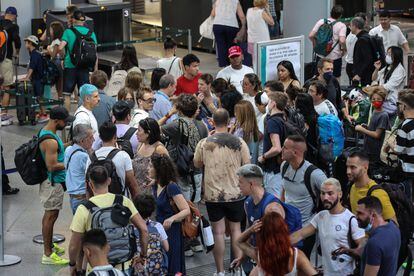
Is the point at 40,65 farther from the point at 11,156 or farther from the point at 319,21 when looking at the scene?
the point at 319,21

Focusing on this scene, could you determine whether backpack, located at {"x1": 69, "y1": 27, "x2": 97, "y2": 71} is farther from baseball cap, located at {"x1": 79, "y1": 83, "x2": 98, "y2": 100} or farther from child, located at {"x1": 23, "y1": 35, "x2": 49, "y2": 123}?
baseball cap, located at {"x1": 79, "y1": 83, "x2": 98, "y2": 100}

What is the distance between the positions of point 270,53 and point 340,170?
10.5 feet

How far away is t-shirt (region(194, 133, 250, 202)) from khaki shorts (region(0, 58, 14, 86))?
27.5 ft

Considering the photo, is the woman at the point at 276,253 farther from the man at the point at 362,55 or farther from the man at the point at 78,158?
the man at the point at 362,55

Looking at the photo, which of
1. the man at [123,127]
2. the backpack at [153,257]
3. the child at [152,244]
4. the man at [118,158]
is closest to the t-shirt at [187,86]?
the man at [123,127]

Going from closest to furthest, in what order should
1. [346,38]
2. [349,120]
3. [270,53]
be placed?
1. [349,120]
2. [270,53]
3. [346,38]

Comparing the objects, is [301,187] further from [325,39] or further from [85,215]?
[325,39]

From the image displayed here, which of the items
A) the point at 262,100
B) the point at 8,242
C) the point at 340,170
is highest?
the point at 262,100

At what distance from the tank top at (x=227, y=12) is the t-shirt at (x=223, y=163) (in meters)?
7.83

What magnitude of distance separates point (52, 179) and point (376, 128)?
12.8 ft

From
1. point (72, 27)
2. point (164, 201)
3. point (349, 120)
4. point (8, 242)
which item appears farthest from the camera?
point (72, 27)

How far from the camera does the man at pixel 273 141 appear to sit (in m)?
10.6

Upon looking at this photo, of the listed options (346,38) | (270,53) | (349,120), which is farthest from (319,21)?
(349,120)

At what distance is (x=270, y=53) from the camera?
14.4 metres
